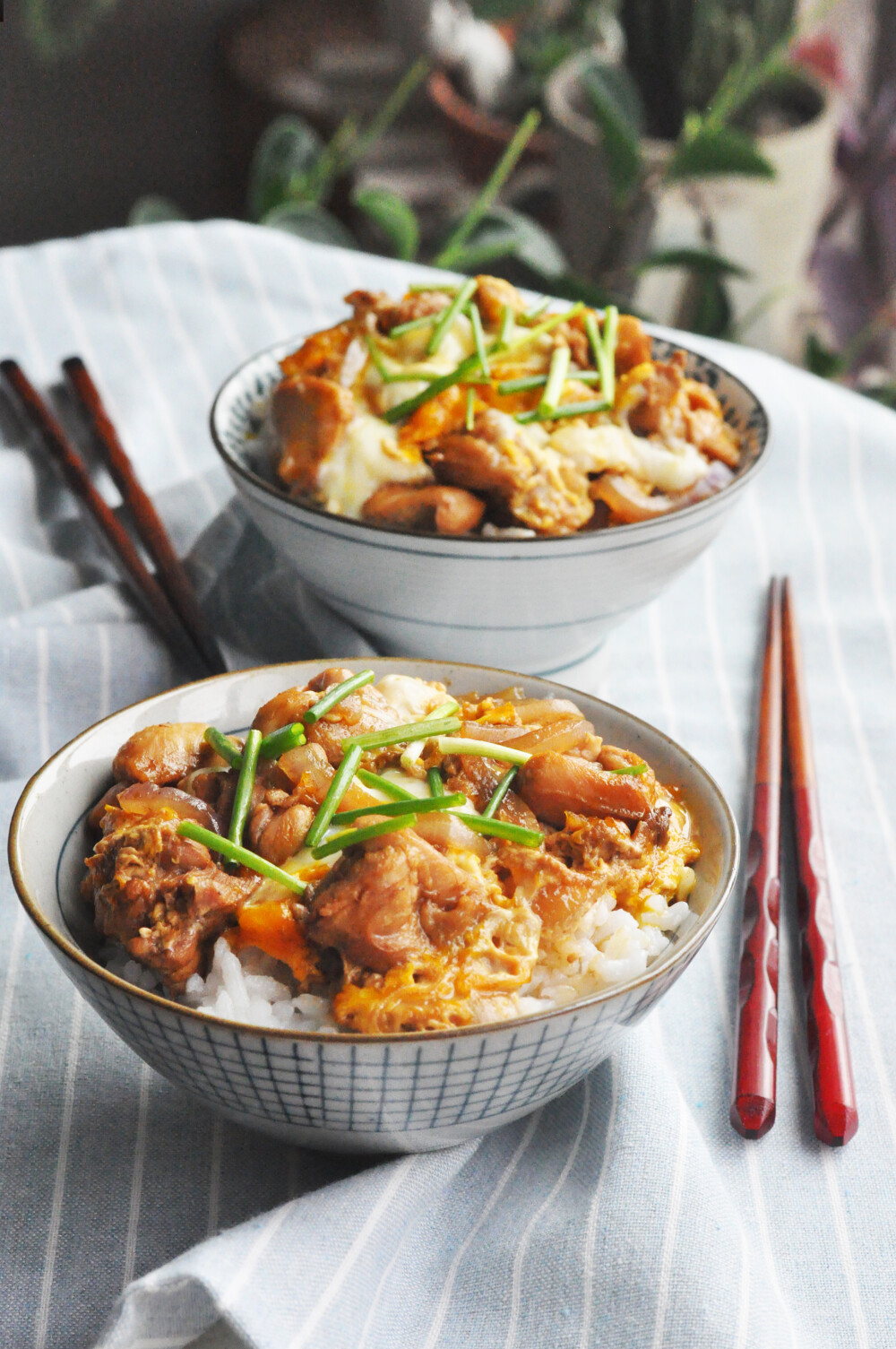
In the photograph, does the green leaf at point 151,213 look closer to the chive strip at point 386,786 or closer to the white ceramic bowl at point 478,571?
the white ceramic bowl at point 478,571

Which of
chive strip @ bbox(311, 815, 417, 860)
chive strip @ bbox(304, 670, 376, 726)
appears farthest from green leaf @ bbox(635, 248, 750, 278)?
chive strip @ bbox(311, 815, 417, 860)

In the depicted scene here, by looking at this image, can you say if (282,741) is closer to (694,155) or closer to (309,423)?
(309,423)

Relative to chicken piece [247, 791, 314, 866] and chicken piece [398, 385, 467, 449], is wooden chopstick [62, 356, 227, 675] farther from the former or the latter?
chicken piece [247, 791, 314, 866]

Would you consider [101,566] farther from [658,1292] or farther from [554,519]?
[658,1292]

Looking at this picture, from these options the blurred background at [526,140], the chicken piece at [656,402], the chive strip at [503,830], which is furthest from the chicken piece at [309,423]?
the blurred background at [526,140]

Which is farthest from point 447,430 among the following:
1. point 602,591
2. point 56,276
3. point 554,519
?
point 56,276

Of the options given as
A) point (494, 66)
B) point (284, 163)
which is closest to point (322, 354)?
point (284, 163)
